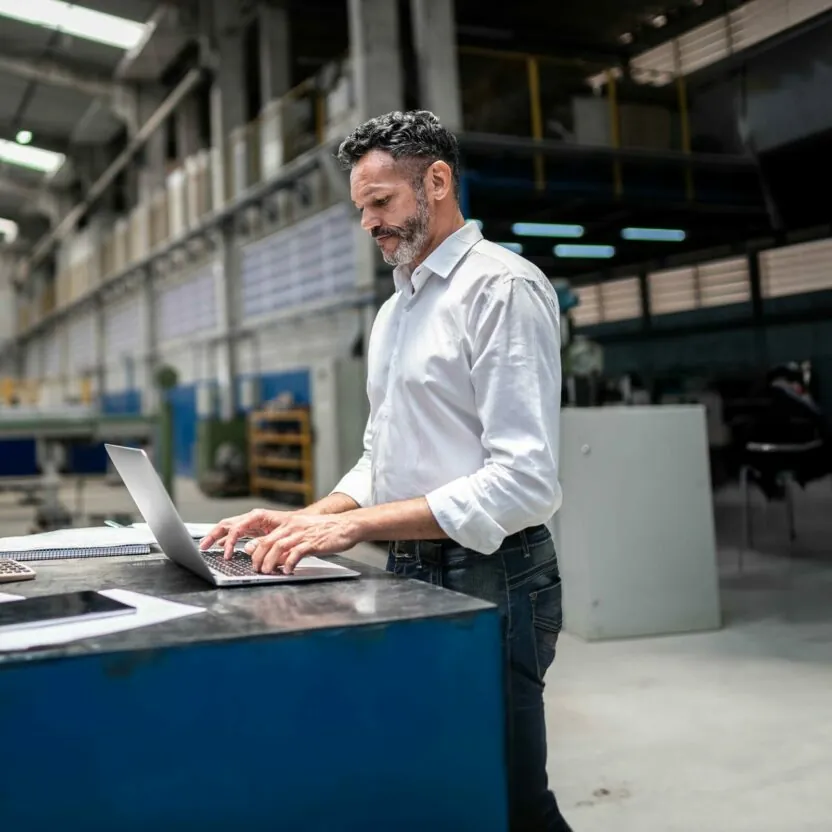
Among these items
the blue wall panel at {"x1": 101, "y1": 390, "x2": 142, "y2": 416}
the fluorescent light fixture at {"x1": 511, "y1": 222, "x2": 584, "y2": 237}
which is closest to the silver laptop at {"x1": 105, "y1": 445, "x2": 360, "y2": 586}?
the fluorescent light fixture at {"x1": 511, "y1": 222, "x2": 584, "y2": 237}

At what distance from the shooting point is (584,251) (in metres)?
7.09

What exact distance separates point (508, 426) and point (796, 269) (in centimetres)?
442

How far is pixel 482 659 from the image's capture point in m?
0.95

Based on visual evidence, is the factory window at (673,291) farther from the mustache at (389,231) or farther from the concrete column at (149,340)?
the concrete column at (149,340)

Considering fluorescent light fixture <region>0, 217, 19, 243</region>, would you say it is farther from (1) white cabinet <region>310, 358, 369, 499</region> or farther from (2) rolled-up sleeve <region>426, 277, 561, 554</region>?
(2) rolled-up sleeve <region>426, 277, 561, 554</region>

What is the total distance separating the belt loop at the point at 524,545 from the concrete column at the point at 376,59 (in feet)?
18.9

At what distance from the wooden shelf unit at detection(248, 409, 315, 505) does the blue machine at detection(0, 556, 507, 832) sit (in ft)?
23.1

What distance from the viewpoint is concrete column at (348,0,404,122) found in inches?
259

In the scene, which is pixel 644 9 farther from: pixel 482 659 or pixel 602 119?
pixel 482 659

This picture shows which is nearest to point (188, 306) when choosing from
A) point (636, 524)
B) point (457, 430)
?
point (636, 524)

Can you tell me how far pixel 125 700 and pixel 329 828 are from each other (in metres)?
0.26

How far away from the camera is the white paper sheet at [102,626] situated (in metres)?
0.83

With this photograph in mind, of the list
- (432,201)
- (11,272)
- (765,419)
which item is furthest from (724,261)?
(11,272)

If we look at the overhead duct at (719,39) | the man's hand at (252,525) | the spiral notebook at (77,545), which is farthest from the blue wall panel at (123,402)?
the man's hand at (252,525)
